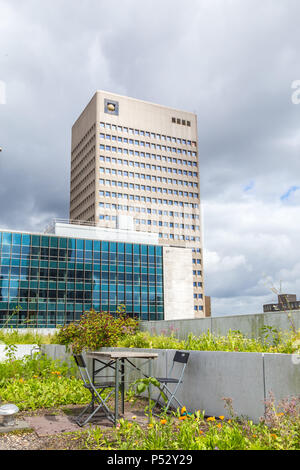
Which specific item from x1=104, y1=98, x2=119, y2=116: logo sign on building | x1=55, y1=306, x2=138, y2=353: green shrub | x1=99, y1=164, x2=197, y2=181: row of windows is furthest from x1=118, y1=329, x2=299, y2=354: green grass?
x1=104, y1=98, x2=119, y2=116: logo sign on building

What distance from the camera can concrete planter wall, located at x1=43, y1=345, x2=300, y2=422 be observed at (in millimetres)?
5559

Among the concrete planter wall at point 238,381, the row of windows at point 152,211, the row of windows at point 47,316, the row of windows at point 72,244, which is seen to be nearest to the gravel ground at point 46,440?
the concrete planter wall at point 238,381

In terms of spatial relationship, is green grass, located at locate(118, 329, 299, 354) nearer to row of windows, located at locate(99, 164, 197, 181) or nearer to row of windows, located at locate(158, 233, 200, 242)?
row of windows, located at locate(99, 164, 197, 181)

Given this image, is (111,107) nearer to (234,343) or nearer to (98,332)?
(98,332)

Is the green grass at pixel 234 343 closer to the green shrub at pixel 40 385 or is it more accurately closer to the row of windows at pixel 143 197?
the green shrub at pixel 40 385

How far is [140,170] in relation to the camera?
3617 inches

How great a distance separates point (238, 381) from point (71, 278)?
46.9 meters

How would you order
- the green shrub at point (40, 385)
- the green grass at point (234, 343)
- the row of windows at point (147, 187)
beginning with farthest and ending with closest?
the row of windows at point (147, 187) < the green shrub at point (40, 385) < the green grass at point (234, 343)

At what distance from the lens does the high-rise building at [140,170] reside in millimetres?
87562

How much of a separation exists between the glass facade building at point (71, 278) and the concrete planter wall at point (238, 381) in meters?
41.2

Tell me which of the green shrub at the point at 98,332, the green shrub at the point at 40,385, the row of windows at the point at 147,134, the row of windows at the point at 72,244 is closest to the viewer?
the green shrub at the point at 40,385

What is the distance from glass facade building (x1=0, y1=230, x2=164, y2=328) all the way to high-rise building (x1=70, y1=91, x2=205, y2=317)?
2778cm
